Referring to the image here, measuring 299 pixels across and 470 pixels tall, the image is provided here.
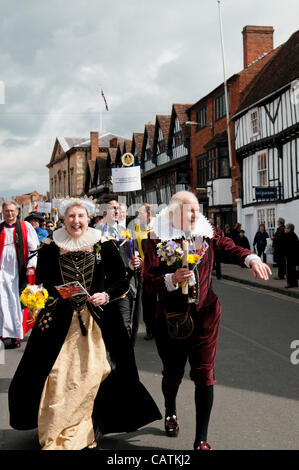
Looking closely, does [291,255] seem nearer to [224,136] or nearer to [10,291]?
[10,291]

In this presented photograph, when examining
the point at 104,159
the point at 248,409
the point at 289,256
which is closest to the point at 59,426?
the point at 248,409

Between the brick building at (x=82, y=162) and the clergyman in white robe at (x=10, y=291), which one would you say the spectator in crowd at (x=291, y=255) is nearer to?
the clergyman in white robe at (x=10, y=291)

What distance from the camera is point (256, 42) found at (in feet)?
101

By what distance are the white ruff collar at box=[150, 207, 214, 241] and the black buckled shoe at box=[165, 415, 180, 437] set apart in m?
1.41

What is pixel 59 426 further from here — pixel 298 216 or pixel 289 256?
pixel 298 216

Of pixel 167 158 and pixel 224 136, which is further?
pixel 167 158

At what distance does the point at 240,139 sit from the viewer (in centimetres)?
2778

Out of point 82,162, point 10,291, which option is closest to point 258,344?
point 10,291

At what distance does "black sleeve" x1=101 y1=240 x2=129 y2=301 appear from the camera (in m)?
4.16

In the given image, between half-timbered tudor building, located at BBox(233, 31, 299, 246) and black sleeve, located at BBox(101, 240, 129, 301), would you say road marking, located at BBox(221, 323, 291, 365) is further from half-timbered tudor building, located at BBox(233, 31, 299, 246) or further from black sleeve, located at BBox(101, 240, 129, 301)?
half-timbered tudor building, located at BBox(233, 31, 299, 246)

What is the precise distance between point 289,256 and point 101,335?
11.2 m

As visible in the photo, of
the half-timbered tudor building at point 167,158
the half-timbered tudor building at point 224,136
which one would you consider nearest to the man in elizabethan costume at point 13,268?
the half-timbered tudor building at point 224,136

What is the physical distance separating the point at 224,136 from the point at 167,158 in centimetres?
1095

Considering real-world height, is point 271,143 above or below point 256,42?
below
